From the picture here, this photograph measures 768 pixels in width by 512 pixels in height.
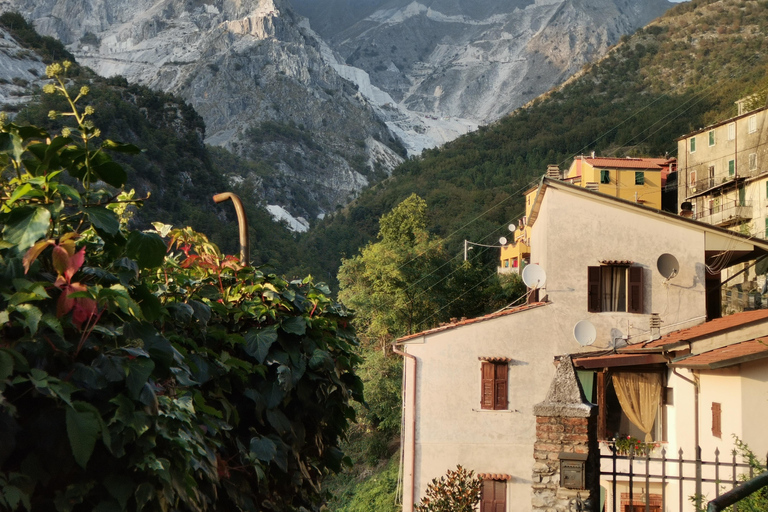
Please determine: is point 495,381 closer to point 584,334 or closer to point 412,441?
point 412,441

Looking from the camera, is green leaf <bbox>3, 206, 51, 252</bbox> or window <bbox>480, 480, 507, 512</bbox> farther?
window <bbox>480, 480, 507, 512</bbox>

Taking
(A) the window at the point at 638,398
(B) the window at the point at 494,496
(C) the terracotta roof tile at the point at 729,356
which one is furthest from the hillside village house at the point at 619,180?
(C) the terracotta roof tile at the point at 729,356

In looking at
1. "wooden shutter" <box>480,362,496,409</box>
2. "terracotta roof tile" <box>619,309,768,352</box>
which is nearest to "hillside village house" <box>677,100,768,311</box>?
"terracotta roof tile" <box>619,309,768,352</box>

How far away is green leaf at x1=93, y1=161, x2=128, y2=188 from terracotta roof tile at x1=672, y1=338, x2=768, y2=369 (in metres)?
9.64

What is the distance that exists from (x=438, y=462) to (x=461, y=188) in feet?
162

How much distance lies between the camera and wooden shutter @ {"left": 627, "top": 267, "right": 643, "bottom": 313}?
17.9m

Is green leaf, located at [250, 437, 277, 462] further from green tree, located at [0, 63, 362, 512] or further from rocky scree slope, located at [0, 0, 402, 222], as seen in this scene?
rocky scree slope, located at [0, 0, 402, 222]

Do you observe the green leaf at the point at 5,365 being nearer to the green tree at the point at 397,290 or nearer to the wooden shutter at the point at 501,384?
the wooden shutter at the point at 501,384

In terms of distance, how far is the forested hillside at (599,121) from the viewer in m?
58.8

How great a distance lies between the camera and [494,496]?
57.5 feet

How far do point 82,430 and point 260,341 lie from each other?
4.95 ft

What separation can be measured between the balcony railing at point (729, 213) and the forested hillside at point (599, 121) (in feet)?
47.1

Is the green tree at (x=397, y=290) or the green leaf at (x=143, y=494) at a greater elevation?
the green tree at (x=397, y=290)

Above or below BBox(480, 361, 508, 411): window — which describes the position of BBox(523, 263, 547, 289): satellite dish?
above
